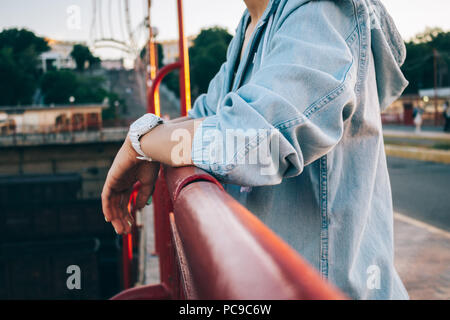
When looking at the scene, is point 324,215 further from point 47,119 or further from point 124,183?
point 47,119

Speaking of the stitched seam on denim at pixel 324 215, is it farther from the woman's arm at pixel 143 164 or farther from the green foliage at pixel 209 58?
the green foliage at pixel 209 58

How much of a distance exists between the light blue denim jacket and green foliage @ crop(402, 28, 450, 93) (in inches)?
1204

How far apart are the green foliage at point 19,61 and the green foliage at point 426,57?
2382 centimetres

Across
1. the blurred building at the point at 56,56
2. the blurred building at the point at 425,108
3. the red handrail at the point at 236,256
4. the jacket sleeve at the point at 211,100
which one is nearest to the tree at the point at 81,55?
the blurred building at the point at 56,56

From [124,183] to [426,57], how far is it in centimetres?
3760

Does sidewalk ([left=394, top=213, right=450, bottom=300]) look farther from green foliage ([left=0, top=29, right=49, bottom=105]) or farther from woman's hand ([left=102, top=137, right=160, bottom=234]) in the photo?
green foliage ([left=0, top=29, right=49, bottom=105])

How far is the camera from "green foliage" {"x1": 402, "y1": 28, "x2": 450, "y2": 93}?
3121 centimetres

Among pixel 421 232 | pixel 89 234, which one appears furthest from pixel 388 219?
pixel 89 234

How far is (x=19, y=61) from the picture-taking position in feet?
34.3

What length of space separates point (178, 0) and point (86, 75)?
113 ft

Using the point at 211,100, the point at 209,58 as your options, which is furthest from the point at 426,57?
the point at 211,100
